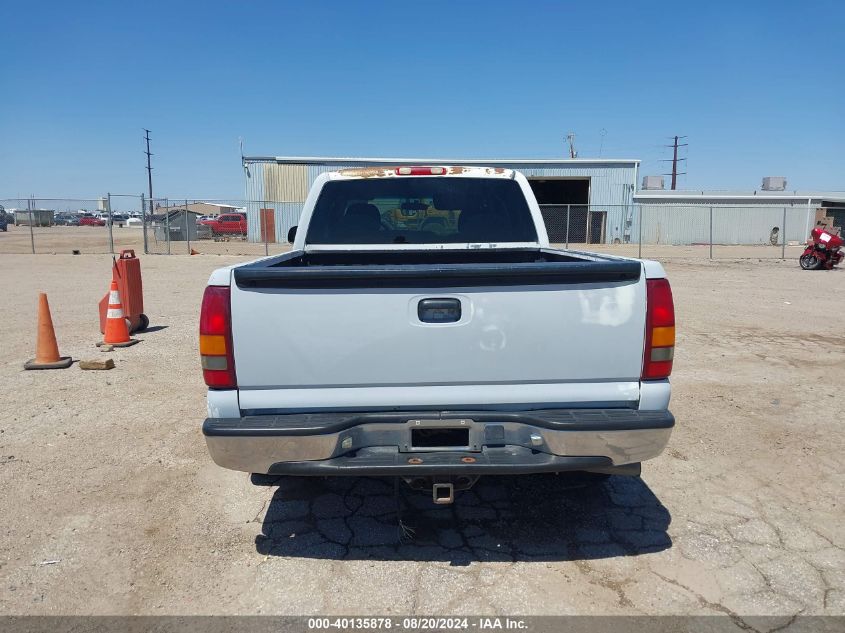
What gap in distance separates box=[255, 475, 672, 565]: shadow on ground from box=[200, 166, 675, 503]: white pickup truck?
23.5 inches

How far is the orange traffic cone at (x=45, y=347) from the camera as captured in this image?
20.9 feet

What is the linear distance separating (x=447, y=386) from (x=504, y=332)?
1.19 ft

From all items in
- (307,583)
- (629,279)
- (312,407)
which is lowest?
(307,583)

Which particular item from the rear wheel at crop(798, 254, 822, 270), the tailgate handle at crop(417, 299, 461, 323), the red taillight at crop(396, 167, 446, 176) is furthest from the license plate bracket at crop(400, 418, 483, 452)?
the rear wheel at crop(798, 254, 822, 270)

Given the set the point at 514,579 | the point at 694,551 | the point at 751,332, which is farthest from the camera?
the point at 751,332

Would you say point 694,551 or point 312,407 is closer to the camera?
point 312,407

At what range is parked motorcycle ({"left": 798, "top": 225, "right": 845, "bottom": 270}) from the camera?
17656 millimetres

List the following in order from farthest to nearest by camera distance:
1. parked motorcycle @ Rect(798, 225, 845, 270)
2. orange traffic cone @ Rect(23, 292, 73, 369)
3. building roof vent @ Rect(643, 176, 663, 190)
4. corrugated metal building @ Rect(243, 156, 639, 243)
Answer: building roof vent @ Rect(643, 176, 663, 190) < corrugated metal building @ Rect(243, 156, 639, 243) < parked motorcycle @ Rect(798, 225, 845, 270) < orange traffic cone @ Rect(23, 292, 73, 369)

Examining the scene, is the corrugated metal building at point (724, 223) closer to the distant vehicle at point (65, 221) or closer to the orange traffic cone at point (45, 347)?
the orange traffic cone at point (45, 347)

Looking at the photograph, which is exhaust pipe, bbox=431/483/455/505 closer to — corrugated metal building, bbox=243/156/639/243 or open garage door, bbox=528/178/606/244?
open garage door, bbox=528/178/606/244

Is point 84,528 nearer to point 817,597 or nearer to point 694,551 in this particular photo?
point 694,551

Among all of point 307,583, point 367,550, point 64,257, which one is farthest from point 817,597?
point 64,257

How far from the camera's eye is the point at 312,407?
8.93 ft

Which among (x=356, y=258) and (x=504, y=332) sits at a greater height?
(x=356, y=258)
